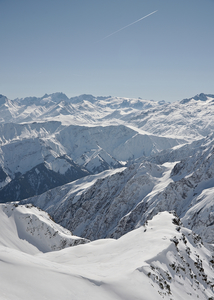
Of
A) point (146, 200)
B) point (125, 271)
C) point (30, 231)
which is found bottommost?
point (146, 200)

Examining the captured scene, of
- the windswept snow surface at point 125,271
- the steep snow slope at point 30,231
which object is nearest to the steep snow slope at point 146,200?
the steep snow slope at point 30,231

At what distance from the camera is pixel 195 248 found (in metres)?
39.2

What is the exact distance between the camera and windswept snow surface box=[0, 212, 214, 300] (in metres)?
19.5

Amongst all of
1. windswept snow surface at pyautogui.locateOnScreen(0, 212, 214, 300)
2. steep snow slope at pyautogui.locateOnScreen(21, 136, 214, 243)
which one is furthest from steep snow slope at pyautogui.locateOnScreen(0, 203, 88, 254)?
steep snow slope at pyautogui.locateOnScreen(21, 136, 214, 243)

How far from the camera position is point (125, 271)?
25.5 metres

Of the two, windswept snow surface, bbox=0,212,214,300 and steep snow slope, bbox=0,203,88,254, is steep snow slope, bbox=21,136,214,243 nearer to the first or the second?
steep snow slope, bbox=0,203,88,254

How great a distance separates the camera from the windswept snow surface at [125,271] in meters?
19.5

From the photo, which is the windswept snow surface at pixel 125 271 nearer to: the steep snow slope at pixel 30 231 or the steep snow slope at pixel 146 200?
the steep snow slope at pixel 30 231

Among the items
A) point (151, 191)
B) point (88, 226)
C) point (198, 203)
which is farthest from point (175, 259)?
point (88, 226)

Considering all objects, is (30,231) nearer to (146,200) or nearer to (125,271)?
(125,271)

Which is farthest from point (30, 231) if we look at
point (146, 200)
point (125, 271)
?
point (146, 200)

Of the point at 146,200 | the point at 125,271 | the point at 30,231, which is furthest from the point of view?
the point at 146,200

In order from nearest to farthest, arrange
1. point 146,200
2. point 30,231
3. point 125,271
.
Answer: point 125,271, point 30,231, point 146,200

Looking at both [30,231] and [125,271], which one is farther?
[30,231]
